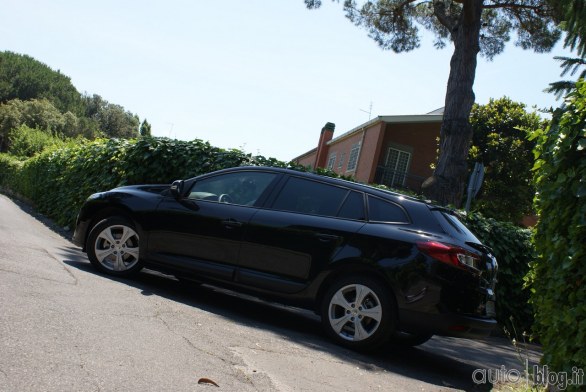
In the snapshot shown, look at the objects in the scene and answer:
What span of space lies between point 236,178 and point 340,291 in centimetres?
201

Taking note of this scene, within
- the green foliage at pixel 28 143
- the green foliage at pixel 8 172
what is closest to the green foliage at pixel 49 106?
the green foliage at pixel 28 143

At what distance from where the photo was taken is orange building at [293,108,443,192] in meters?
27.4

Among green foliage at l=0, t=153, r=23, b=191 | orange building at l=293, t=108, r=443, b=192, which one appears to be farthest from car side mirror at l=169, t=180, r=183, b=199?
green foliage at l=0, t=153, r=23, b=191

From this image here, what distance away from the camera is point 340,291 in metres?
6.17

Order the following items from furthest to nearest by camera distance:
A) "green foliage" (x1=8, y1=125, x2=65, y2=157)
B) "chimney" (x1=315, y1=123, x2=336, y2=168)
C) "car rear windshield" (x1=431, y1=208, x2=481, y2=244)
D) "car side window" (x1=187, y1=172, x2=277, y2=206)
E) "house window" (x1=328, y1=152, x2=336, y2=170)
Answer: "green foliage" (x1=8, y1=125, x2=65, y2=157)
"chimney" (x1=315, y1=123, x2=336, y2=168)
"house window" (x1=328, y1=152, x2=336, y2=170)
"car side window" (x1=187, y1=172, x2=277, y2=206)
"car rear windshield" (x1=431, y1=208, x2=481, y2=244)

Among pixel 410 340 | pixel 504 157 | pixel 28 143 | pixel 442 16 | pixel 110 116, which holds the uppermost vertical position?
pixel 110 116

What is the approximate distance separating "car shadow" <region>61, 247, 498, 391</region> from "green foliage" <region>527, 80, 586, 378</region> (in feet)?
4.13

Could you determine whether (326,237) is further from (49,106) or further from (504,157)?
(49,106)

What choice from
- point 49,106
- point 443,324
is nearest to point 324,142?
point 443,324

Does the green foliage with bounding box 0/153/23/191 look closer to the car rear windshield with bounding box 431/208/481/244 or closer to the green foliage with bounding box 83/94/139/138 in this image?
the car rear windshield with bounding box 431/208/481/244

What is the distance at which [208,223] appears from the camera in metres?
7.12

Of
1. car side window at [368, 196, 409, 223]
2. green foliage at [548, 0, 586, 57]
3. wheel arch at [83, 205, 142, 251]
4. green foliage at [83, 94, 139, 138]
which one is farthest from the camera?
green foliage at [83, 94, 139, 138]

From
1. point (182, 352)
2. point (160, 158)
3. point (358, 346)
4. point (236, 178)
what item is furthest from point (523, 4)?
point (182, 352)

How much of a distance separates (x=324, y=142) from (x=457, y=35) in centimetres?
2165
